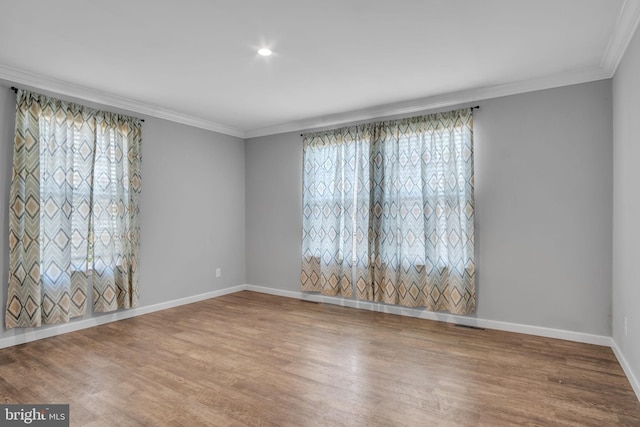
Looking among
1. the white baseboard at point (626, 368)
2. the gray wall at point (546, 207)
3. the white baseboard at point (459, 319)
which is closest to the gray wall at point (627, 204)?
the white baseboard at point (626, 368)

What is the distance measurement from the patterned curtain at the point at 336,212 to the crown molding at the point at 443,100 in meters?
0.19

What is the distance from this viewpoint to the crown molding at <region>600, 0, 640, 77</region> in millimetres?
2373

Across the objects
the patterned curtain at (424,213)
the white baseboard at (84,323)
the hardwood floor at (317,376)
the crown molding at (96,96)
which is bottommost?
the hardwood floor at (317,376)

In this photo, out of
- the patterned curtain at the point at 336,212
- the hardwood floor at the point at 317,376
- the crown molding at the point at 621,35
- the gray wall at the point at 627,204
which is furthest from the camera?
the patterned curtain at the point at 336,212

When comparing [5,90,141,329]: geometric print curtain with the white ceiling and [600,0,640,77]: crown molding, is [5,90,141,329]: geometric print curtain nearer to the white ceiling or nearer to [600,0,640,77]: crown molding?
the white ceiling

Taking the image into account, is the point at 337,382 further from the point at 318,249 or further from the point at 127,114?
the point at 127,114

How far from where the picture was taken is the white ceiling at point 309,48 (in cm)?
242

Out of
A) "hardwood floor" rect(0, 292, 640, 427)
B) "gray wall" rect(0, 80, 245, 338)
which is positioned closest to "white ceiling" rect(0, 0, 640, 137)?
"gray wall" rect(0, 80, 245, 338)

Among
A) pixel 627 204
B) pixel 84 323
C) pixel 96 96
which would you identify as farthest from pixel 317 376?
pixel 96 96

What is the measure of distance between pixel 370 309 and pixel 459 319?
1.13 m

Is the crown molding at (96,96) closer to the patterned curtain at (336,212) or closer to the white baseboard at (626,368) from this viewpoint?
the patterned curtain at (336,212)

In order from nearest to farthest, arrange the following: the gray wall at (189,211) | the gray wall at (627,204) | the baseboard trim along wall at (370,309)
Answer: the gray wall at (627,204)
the baseboard trim along wall at (370,309)
the gray wall at (189,211)

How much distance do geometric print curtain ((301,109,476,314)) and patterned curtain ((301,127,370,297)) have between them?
0.08 feet

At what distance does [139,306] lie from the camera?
14.8 feet
